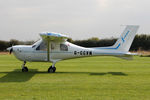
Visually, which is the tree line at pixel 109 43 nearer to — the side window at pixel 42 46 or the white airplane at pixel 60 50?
the white airplane at pixel 60 50

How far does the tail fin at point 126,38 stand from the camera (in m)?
13.5

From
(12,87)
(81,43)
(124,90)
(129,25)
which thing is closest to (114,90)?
(124,90)

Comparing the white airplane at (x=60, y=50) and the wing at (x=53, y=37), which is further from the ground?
the wing at (x=53, y=37)

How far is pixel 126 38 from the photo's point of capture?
1362cm

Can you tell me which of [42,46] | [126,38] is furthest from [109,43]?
[42,46]

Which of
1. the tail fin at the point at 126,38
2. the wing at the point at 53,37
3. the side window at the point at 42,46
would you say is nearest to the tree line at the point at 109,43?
the tail fin at the point at 126,38

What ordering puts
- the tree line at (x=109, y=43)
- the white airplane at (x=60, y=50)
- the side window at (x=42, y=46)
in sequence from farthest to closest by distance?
the tree line at (x=109, y=43) → the side window at (x=42, y=46) → the white airplane at (x=60, y=50)

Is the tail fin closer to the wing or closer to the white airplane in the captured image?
the white airplane

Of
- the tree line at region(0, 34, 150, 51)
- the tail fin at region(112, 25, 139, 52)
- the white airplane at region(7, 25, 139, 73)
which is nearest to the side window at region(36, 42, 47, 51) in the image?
the white airplane at region(7, 25, 139, 73)

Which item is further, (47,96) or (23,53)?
(23,53)

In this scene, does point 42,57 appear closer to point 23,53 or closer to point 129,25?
point 23,53

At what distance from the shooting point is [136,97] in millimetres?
6859

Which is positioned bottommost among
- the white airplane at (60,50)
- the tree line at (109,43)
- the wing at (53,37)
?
the white airplane at (60,50)

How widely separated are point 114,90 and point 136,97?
3.77ft
